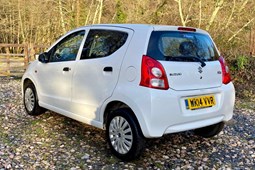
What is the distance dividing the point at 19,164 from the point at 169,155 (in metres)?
1.87

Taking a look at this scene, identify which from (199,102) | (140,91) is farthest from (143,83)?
(199,102)

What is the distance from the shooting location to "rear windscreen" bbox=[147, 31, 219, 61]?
11.1ft

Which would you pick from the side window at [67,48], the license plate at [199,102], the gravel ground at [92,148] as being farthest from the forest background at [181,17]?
the side window at [67,48]

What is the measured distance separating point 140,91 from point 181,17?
422 inches

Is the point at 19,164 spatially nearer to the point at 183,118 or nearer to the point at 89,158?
the point at 89,158

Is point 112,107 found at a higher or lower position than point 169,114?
lower

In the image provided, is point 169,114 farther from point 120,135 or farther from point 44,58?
point 44,58

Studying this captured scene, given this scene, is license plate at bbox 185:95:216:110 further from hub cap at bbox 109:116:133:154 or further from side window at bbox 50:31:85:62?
side window at bbox 50:31:85:62

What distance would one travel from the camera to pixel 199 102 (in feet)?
11.6

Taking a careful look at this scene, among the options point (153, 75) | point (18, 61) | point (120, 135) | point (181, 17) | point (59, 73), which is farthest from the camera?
point (181, 17)

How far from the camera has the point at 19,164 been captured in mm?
3445

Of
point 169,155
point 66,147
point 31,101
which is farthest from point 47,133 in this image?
point 169,155

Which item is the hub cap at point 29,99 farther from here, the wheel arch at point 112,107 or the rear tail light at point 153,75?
the rear tail light at point 153,75

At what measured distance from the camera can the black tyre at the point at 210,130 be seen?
4314 mm
